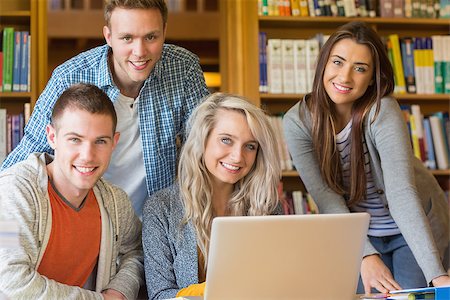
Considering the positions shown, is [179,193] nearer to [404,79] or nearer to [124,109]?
[124,109]

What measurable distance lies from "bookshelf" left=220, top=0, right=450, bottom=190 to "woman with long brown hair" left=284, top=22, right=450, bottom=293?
1339mm

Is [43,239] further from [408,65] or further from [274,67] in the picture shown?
[408,65]

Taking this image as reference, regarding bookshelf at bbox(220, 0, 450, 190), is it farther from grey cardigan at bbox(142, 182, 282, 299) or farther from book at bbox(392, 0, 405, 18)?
grey cardigan at bbox(142, 182, 282, 299)

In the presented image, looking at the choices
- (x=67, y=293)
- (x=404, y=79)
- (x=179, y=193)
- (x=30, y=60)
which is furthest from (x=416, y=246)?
(x=30, y=60)

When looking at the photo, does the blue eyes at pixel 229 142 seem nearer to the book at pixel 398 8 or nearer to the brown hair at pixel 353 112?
the brown hair at pixel 353 112

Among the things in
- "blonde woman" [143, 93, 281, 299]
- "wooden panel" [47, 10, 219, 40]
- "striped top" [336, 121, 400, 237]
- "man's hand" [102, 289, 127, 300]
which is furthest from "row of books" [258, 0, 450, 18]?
"wooden panel" [47, 10, 219, 40]

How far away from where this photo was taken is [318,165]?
8.34 ft

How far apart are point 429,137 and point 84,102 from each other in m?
2.54

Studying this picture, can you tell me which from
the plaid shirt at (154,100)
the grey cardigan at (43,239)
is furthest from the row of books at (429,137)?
the grey cardigan at (43,239)

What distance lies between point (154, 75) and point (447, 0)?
7.45 ft

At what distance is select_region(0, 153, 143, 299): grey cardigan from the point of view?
1.91 m

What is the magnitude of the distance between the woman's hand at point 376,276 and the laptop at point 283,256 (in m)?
0.39

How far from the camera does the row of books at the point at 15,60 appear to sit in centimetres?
379

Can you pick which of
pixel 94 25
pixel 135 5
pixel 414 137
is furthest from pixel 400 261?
pixel 94 25
